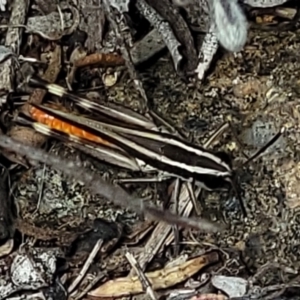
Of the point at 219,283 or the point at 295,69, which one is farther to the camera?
the point at 295,69

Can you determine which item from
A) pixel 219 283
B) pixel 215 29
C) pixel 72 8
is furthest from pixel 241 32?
pixel 219 283

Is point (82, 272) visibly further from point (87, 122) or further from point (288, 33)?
point (288, 33)

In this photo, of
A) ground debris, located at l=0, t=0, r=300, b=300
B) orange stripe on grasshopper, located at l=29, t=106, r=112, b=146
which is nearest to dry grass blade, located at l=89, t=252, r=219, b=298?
ground debris, located at l=0, t=0, r=300, b=300

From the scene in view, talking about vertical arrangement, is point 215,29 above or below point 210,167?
above

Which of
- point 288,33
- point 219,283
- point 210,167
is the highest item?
point 288,33

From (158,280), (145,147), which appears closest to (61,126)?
(145,147)

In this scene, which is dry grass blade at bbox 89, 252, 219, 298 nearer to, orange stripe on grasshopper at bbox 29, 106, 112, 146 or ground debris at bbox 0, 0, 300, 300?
ground debris at bbox 0, 0, 300, 300

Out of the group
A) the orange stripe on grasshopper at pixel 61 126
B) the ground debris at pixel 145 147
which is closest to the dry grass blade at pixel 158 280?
the ground debris at pixel 145 147

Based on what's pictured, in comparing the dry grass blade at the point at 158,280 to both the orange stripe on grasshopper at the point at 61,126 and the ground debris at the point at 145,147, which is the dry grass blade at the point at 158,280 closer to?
the ground debris at the point at 145,147
